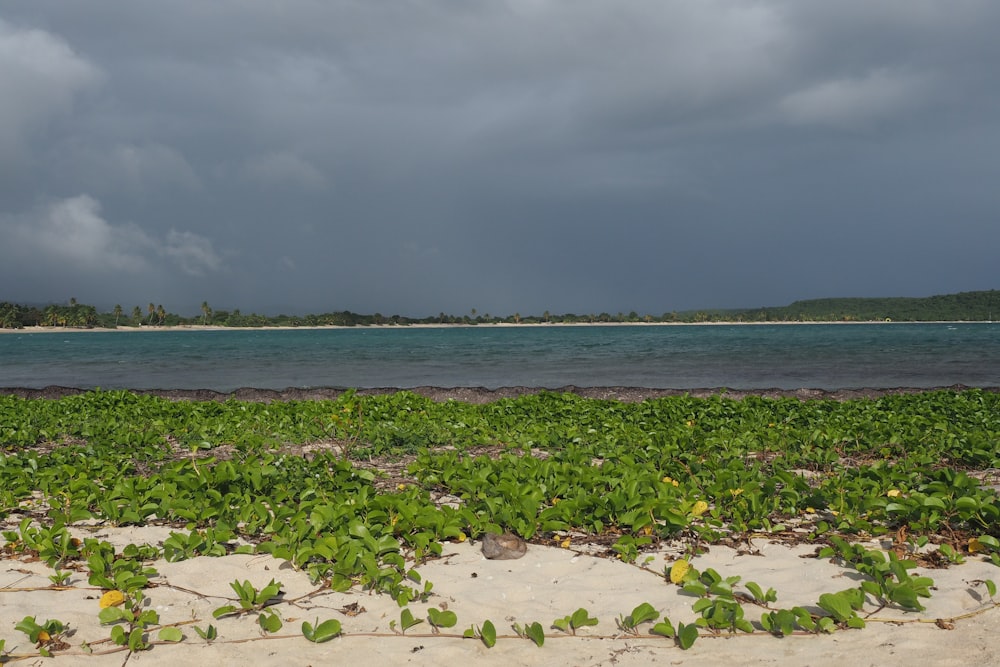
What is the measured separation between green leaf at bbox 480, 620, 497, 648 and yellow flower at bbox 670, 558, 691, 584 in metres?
1.37

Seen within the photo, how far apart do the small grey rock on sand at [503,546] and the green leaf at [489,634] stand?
125 centimetres

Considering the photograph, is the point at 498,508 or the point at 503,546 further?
the point at 498,508

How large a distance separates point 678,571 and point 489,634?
4.76ft

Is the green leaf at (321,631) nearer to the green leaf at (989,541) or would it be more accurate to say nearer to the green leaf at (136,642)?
the green leaf at (136,642)

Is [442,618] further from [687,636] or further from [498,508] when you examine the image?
[498,508]

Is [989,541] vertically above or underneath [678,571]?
above

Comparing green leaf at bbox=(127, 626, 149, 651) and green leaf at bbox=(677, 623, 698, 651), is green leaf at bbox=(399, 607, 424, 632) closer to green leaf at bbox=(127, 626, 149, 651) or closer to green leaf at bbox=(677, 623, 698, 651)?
green leaf at bbox=(127, 626, 149, 651)

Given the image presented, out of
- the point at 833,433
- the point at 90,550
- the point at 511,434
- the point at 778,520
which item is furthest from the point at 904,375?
the point at 90,550

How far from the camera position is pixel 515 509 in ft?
16.9

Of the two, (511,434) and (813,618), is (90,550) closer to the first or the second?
(813,618)

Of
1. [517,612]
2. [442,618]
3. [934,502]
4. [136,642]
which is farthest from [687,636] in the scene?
[136,642]

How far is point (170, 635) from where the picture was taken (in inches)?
135

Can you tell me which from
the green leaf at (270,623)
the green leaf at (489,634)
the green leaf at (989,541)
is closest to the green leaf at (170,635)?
the green leaf at (270,623)

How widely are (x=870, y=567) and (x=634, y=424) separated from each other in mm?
5890
